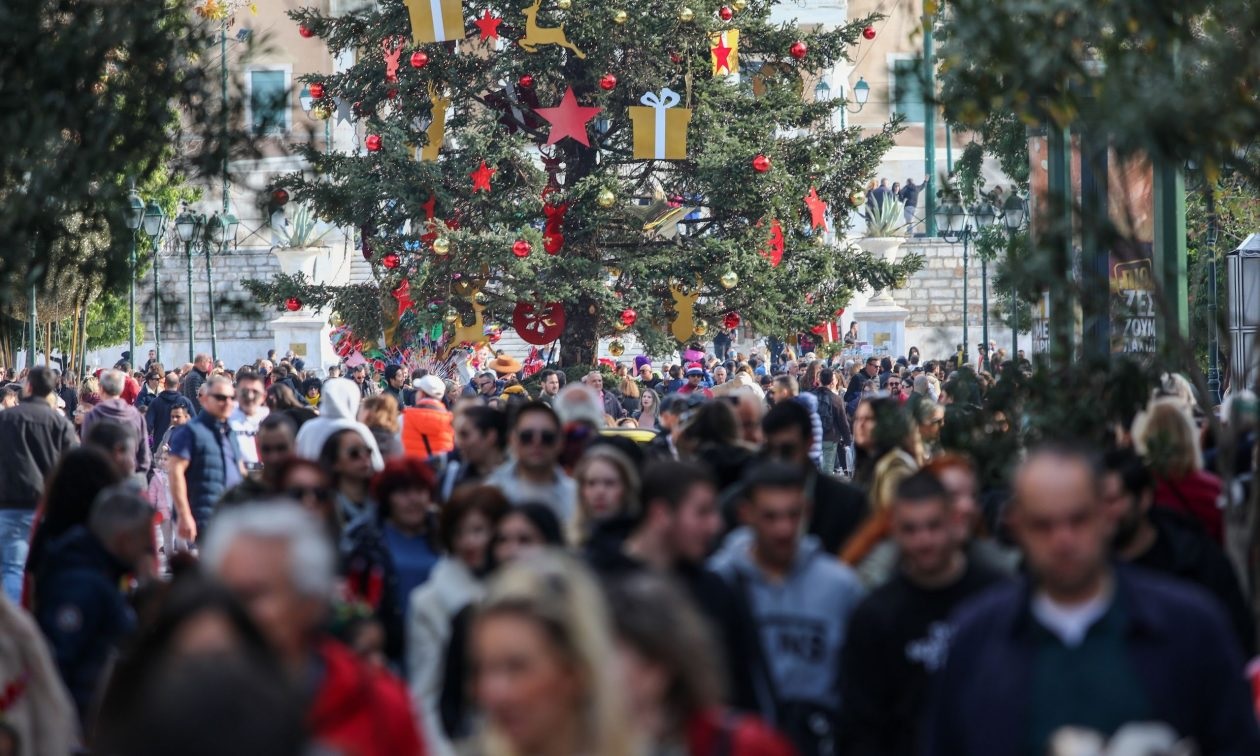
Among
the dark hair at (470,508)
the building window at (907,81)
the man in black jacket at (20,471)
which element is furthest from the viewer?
the man in black jacket at (20,471)

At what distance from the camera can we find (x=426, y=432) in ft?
43.2

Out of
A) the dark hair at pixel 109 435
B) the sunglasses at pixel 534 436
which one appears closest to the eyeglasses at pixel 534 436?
the sunglasses at pixel 534 436

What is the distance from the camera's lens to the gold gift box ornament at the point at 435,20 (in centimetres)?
2375

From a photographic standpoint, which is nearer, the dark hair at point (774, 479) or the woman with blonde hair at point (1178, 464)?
the dark hair at point (774, 479)

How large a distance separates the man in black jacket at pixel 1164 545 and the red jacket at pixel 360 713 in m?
2.39

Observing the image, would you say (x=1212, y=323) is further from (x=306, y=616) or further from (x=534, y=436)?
(x=306, y=616)

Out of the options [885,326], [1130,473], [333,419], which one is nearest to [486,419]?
[333,419]

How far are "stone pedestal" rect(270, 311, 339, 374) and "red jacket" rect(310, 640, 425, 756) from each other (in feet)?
118

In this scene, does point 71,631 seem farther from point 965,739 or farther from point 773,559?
point 965,739

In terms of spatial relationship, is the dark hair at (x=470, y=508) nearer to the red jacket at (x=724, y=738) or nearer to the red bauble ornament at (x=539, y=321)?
the red jacket at (x=724, y=738)

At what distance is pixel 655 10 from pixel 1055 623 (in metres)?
23.0

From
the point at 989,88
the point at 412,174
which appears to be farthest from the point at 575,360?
the point at 989,88

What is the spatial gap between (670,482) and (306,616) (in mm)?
1917

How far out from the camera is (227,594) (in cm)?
345
